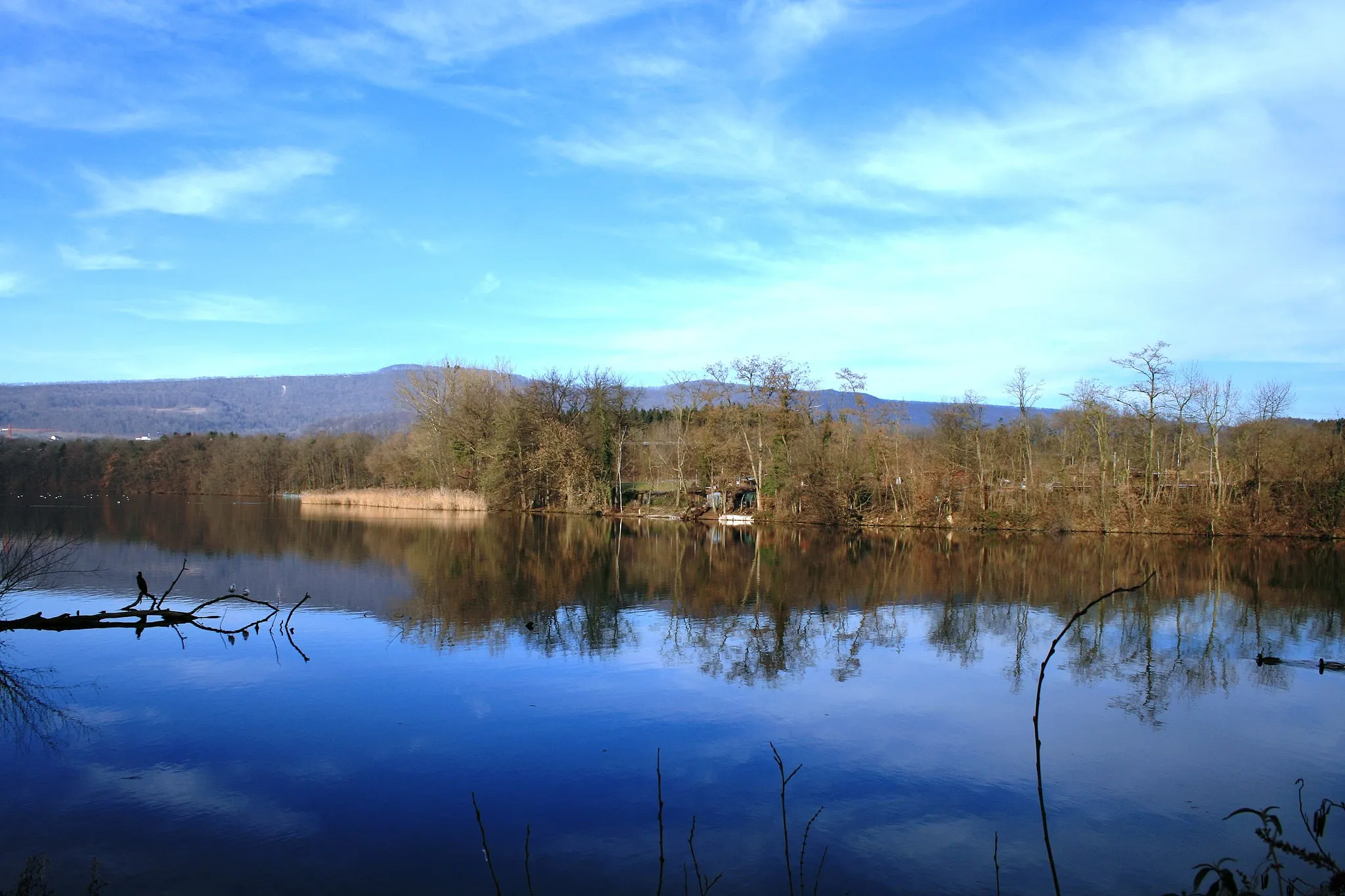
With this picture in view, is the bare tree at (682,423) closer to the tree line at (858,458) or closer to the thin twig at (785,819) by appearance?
the tree line at (858,458)

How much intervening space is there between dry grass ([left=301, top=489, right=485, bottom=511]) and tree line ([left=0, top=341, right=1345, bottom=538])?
86cm

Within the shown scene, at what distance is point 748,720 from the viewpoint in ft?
33.7

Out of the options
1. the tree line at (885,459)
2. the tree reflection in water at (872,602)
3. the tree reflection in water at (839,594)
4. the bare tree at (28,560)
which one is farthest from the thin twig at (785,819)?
the tree line at (885,459)

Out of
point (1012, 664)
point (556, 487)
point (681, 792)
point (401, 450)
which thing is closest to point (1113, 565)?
point (1012, 664)

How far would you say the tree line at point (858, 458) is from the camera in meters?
36.0

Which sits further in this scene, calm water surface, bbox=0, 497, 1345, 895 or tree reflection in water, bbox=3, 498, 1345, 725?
tree reflection in water, bbox=3, 498, 1345, 725

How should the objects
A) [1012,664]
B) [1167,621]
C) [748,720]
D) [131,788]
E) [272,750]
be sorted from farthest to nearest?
[1167,621] < [1012,664] < [748,720] < [272,750] < [131,788]

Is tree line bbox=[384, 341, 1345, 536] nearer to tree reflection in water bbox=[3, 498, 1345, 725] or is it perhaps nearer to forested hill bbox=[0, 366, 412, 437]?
tree reflection in water bbox=[3, 498, 1345, 725]

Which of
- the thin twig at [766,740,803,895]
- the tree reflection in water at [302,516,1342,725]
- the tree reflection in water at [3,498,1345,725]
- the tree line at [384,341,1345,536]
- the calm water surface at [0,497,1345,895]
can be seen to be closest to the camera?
the thin twig at [766,740,803,895]

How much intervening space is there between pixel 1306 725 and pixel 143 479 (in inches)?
2891

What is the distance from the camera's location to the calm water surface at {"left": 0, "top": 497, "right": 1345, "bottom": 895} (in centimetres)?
679

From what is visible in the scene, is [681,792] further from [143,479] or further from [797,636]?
[143,479]

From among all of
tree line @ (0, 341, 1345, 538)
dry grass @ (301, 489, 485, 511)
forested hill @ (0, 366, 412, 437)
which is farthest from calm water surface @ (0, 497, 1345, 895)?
forested hill @ (0, 366, 412, 437)

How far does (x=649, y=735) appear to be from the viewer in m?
9.68
